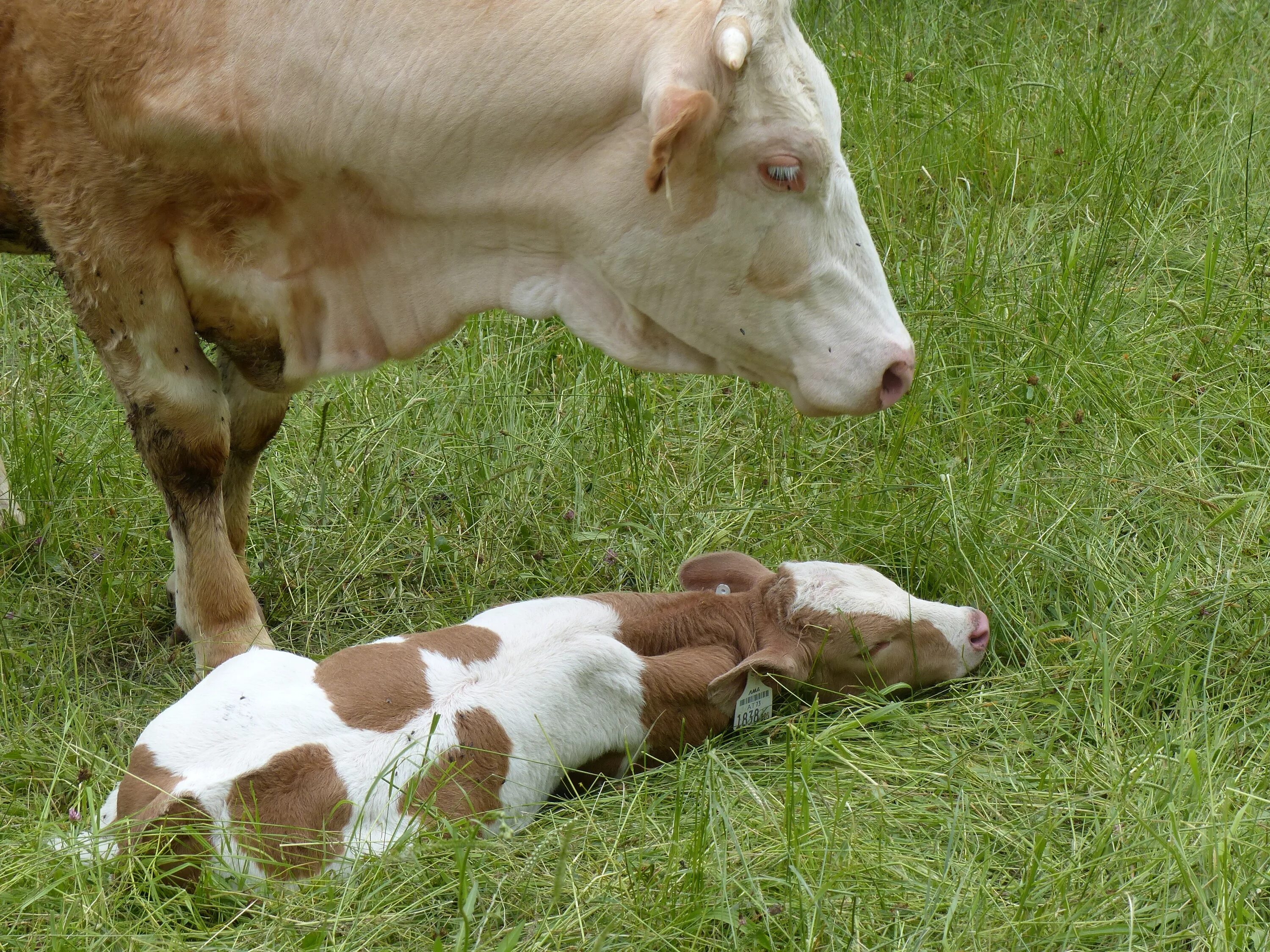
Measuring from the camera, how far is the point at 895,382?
333 cm

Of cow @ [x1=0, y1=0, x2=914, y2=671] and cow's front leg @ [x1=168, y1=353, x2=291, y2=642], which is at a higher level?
cow @ [x1=0, y1=0, x2=914, y2=671]

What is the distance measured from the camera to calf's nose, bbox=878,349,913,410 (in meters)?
3.30

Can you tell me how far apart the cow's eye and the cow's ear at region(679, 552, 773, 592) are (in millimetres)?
1121

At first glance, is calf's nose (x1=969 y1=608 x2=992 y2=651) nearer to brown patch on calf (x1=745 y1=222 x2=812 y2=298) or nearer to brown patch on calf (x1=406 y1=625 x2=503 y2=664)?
brown patch on calf (x1=745 y1=222 x2=812 y2=298)

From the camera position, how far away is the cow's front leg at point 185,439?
11.4ft

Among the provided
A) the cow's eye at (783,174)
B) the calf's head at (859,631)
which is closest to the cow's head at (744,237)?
the cow's eye at (783,174)

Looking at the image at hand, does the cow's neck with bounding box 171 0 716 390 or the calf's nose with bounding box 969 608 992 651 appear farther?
the calf's nose with bounding box 969 608 992 651

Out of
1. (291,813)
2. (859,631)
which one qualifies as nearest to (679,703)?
(859,631)

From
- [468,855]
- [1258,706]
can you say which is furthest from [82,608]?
[1258,706]

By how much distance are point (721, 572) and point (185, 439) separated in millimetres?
1470

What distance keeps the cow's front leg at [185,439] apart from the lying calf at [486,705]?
1.82 feet

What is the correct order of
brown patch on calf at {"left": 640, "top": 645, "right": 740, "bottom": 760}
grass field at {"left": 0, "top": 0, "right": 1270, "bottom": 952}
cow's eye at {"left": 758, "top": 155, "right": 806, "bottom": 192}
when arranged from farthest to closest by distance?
brown patch on calf at {"left": 640, "top": 645, "right": 740, "bottom": 760} < cow's eye at {"left": 758, "top": 155, "right": 806, "bottom": 192} < grass field at {"left": 0, "top": 0, "right": 1270, "bottom": 952}

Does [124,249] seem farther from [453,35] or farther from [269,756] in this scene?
[269,756]

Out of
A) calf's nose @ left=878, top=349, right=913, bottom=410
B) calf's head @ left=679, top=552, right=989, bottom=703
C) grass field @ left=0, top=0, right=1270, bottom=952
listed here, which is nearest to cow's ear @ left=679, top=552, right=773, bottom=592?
calf's head @ left=679, top=552, right=989, bottom=703
